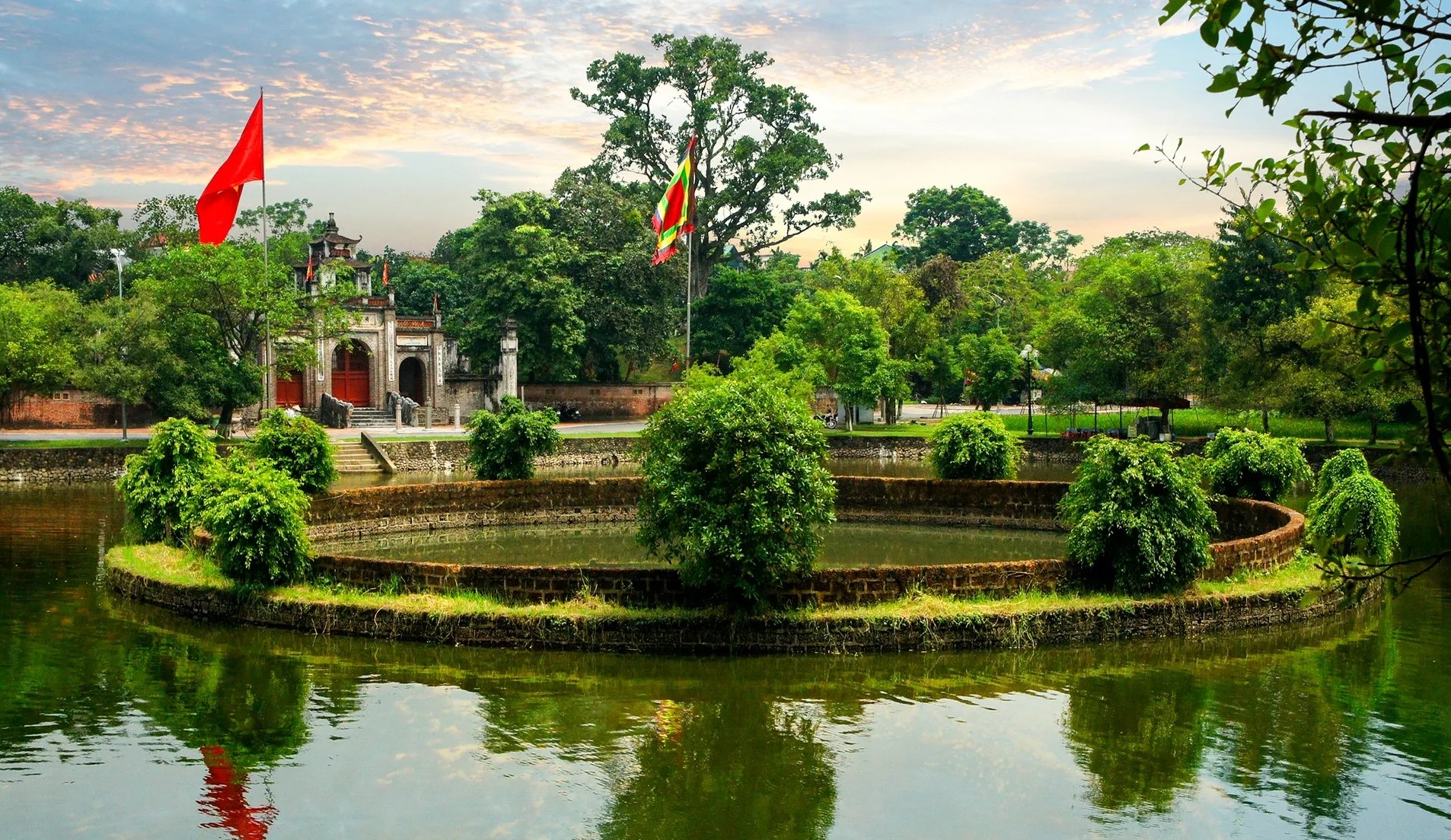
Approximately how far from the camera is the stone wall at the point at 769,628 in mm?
15500

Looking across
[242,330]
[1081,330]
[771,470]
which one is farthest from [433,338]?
[771,470]

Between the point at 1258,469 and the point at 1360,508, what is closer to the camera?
the point at 1360,508

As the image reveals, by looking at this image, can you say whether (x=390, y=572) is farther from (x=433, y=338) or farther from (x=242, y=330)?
(x=433, y=338)

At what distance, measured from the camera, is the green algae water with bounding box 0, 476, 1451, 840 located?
1036cm

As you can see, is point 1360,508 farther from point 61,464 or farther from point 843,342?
point 61,464

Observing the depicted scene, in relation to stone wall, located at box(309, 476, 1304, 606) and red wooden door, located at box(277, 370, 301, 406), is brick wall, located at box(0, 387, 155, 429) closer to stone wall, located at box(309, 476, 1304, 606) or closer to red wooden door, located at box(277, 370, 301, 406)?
red wooden door, located at box(277, 370, 301, 406)

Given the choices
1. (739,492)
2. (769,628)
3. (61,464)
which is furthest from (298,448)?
(61,464)

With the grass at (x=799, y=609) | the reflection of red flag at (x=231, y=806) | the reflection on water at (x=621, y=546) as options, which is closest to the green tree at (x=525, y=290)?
the reflection on water at (x=621, y=546)

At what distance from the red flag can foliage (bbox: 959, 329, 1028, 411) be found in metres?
34.4

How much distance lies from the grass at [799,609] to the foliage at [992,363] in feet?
125

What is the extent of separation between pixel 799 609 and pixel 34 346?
115 feet

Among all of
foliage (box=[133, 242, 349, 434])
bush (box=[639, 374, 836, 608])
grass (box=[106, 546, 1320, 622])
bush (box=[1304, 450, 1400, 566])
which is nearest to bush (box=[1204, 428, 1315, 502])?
bush (box=[1304, 450, 1400, 566])

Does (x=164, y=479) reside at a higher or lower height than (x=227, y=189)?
lower

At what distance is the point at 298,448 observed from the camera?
943 inches
